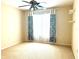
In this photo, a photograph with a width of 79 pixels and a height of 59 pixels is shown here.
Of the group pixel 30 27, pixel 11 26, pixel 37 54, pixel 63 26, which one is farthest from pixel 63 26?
pixel 11 26

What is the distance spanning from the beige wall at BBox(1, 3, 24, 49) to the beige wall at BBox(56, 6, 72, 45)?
7.87ft

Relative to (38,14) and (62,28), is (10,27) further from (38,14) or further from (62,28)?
(62,28)

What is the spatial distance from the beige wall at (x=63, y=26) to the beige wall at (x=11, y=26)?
7.87ft

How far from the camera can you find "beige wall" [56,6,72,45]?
17.7ft

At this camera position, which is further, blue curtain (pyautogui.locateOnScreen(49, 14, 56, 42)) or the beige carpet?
blue curtain (pyautogui.locateOnScreen(49, 14, 56, 42))

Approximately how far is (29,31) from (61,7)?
2.55 meters

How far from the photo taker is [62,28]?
18.2ft

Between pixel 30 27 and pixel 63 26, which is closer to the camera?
pixel 63 26

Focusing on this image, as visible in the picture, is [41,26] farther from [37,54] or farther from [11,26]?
[37,54]

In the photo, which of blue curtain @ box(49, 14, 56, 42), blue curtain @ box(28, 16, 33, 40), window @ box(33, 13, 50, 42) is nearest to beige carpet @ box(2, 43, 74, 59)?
blue curtain @ box(49, 14, 56, 42)

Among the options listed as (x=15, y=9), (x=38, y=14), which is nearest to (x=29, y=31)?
(x=38, y=14)

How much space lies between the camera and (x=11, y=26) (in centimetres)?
528

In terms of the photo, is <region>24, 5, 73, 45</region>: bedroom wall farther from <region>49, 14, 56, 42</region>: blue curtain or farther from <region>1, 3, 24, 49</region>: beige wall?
<region>1, 3, 24, 49</region>: beige wall

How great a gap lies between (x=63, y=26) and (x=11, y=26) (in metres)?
2.92
